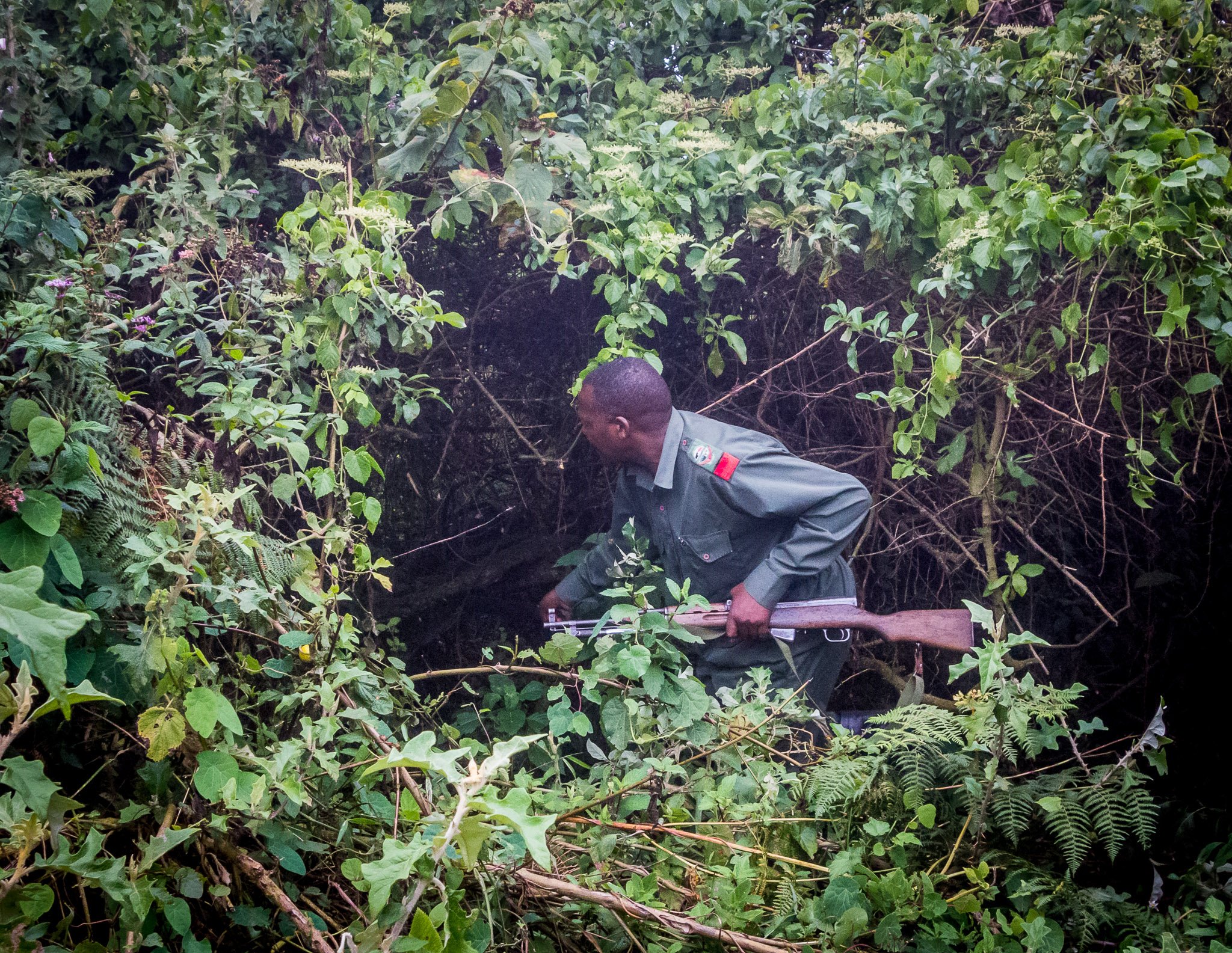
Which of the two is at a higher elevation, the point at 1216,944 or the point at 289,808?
the point at 289,808

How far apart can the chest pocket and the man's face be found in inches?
16.4

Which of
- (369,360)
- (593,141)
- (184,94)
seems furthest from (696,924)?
(184,94)

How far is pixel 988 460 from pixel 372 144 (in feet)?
8.31

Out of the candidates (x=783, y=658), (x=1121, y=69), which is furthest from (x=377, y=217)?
(x=1121, y=69)

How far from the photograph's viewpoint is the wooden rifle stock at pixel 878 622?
2.59 m

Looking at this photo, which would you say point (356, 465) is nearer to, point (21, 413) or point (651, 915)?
point (21, 413)

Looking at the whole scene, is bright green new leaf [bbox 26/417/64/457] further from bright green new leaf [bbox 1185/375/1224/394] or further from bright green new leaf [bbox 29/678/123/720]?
→ bright green new leaf [bbox 1185/375/1224/394]

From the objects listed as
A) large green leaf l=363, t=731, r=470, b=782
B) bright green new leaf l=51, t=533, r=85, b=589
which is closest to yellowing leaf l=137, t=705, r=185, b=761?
bright green new leaf l=51, t=533, r=85, b=589

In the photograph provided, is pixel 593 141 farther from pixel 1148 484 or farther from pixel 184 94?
pixel 1148 484

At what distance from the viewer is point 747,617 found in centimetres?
269

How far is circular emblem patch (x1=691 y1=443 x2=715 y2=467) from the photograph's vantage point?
2.82m

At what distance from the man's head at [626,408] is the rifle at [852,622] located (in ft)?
2.03

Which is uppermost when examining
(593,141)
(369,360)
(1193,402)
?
(593,141)

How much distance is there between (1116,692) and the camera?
326cm
